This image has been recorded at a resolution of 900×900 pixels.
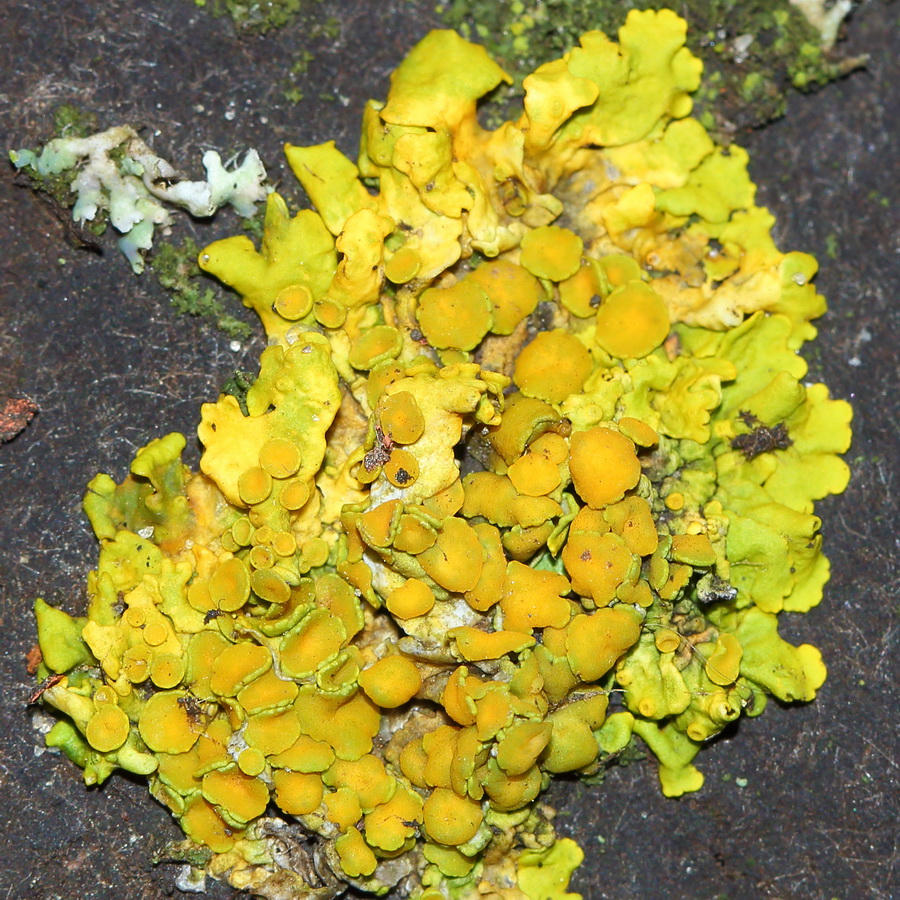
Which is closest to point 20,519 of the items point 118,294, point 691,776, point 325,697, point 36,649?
point 36,649

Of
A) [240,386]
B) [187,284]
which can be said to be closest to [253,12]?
[187,284]

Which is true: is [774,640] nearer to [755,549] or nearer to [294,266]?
[755,549]

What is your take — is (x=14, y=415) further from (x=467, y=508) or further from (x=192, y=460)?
(x=467, y=508)

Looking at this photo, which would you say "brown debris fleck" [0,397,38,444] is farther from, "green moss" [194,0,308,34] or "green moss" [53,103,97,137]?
"green moss" [194,0,308,34]

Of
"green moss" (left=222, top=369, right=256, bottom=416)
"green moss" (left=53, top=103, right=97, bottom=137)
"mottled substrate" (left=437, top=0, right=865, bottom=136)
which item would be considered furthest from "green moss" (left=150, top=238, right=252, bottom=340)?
"mottled substrate" (left=437, top=0, right=865, bottom=136)

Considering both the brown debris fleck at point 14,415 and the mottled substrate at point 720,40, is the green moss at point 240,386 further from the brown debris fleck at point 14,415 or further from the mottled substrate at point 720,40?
the mottled substrate at point 720,40

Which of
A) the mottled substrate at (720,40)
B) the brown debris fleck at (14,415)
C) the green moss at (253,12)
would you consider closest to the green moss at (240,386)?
the brown debris fleck at (14,415)
